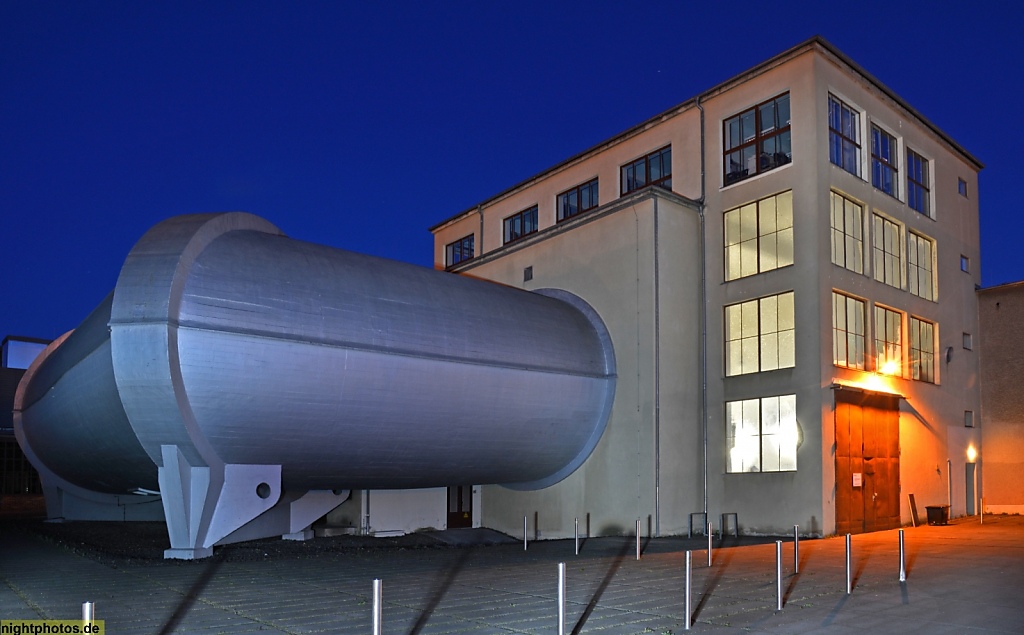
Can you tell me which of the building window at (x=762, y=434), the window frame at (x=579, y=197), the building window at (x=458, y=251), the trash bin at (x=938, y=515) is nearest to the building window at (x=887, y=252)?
the building window at (x=762, y=434)

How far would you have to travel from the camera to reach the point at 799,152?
24969 mm

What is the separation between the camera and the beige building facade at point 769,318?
80.2ft

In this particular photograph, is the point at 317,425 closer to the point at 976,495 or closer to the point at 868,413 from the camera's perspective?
the point at 868,413

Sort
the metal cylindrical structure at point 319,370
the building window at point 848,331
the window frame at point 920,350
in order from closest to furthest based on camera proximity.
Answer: the metal cylindrical structure at point 319,370
the building window at point 848,331
the window frame at point 920,350

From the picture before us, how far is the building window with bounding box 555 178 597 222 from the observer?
34.1 metres

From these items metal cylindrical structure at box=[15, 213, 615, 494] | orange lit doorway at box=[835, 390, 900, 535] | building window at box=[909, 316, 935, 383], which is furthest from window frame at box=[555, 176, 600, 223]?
orange lit doorway at box=[835, 390, 900, 535]

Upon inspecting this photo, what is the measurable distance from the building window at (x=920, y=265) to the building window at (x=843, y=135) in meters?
4.24

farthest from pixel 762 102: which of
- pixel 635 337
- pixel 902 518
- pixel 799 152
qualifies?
pixel 902 518

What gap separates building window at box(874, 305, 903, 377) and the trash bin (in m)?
4.40

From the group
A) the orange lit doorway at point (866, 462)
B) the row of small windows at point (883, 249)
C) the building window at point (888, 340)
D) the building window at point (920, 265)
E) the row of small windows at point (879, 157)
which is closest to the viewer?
the orange lit doorway at point (866, 462)

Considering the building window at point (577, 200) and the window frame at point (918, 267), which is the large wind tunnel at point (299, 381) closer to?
the building window at point (577, 200)

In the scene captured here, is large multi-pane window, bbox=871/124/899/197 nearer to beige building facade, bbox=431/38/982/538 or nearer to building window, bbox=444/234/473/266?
beige building facade, bbox=431/38/982/538

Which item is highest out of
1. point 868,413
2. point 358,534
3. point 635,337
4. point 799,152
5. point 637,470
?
point 799,152

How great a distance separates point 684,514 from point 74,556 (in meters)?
16.2
